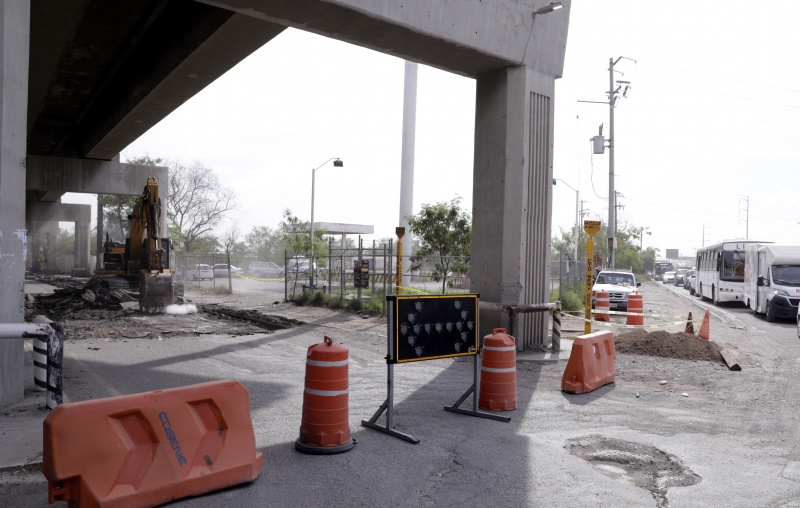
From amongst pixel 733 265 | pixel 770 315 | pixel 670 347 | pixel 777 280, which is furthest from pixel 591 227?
pixel 733 265

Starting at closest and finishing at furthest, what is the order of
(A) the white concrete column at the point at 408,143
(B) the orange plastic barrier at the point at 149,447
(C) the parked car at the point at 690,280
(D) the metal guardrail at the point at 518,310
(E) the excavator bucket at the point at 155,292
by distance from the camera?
(B) the orange plastic barrier at the point at 149,447 → (D) the metal guardrail at the point at 518,310 → (E) the excavator bucket at the point at 155,292 → (A) the white concrete column at the point at 408,143 → (C) the parked car at the point at 690,280

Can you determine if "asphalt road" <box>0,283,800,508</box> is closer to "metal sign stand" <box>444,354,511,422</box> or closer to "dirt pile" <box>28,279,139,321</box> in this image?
"metal sign stand" <box>444,354,511,422</box>

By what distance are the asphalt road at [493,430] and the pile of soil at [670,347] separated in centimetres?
60

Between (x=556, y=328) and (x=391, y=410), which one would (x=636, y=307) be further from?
(x=391, y=410)

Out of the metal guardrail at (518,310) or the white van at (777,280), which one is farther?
the white van at (777,280)

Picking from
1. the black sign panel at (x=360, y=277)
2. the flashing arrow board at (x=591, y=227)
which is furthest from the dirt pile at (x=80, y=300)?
the flashing arrow board at (x=591, y=227)

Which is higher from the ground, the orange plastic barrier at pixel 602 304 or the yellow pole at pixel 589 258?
the yellow pole at pixel 589 258

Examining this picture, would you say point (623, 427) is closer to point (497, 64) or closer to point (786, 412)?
point (786, 412)

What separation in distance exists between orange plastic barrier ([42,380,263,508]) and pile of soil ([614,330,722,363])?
9859 millimetres

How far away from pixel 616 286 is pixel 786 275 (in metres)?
5.88

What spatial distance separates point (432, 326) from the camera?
6.94 m

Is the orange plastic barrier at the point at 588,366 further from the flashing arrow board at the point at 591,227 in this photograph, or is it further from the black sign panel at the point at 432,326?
the flashing arrow board at the point at 591,227

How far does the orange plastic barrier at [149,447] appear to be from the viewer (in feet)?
13.8

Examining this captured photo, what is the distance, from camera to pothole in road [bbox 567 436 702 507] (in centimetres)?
542
